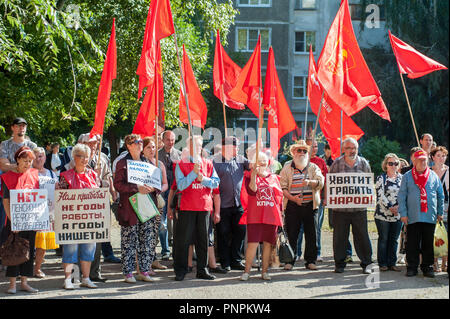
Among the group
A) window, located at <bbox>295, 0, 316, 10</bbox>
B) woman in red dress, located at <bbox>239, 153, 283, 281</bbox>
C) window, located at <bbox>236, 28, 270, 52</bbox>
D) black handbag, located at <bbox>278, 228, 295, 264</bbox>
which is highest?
window, located at <bbox>295, 0, 316, 10</bbox>

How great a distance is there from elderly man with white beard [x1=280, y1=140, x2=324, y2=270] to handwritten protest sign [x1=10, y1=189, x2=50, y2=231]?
150 inches

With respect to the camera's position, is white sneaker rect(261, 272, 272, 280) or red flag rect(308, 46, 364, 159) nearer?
white sneaker rect(261, 272, 272, 280)

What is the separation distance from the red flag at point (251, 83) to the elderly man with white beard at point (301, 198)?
105cm

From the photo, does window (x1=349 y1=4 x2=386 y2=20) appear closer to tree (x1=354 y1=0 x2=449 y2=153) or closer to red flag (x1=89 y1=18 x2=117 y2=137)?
tree (x1=354 y1=0 x2=449 y2=153)

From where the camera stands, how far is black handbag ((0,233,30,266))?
26.8 feet

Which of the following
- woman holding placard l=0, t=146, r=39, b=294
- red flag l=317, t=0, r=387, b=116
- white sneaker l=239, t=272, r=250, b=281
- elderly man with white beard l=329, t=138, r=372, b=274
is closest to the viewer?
woman holding placard l=0, t=146, r=39, b=294

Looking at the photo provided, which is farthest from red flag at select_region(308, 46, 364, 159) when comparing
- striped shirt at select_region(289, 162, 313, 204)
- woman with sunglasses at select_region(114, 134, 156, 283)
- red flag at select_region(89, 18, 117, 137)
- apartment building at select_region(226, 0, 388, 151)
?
apartment building at select_region(226, 0, 388, 151)

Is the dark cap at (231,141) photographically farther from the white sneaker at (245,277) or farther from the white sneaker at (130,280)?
the white sneaker at (130,280)

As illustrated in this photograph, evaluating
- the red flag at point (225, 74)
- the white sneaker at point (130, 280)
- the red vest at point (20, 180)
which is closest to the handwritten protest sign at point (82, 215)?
the red vest at point (20, 180)

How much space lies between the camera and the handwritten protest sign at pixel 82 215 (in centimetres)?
859

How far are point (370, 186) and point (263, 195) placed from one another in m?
1.72

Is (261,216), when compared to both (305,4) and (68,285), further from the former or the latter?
(305,4)
